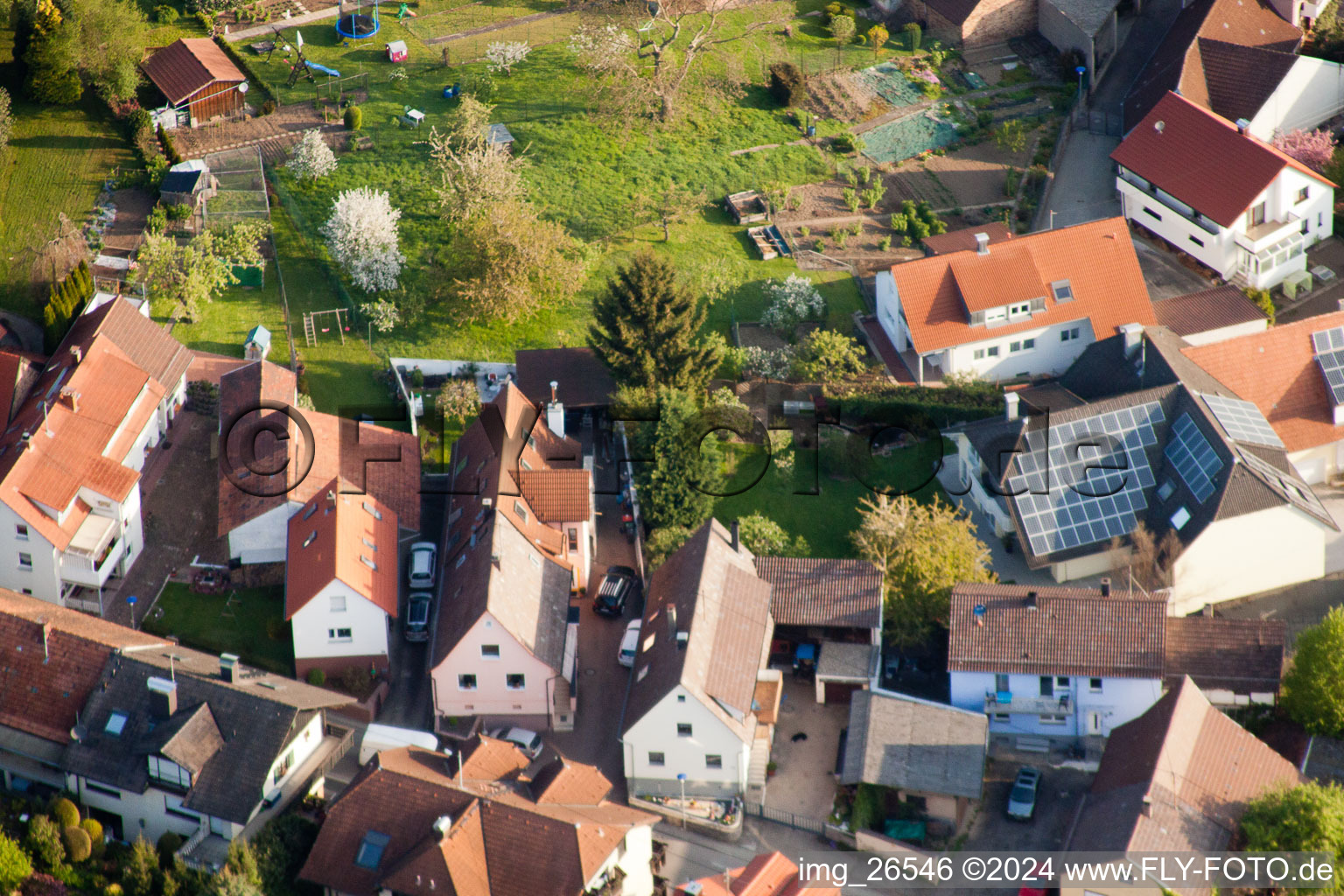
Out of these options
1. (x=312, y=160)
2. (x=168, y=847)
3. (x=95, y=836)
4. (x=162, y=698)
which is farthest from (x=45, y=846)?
(x=312, y=160)

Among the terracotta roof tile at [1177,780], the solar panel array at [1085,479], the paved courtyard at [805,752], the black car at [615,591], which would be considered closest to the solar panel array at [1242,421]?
the solar panel array at [1085,479]

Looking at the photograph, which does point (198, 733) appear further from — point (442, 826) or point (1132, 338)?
point (1132, 338)

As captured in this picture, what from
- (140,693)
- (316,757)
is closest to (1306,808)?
(316,757)

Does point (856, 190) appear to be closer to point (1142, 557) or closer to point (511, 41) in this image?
point (511, 41)

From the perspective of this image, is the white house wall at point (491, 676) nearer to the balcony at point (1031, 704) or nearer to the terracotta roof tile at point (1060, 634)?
the terracotta roof tile at point (1060, 634)

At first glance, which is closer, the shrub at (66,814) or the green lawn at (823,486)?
the shrub at (66,814)

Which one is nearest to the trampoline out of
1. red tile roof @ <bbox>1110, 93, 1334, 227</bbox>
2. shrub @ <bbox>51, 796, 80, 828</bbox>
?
red tile roof @ <bbox>1110, 93, 1334, 227</bbox>
